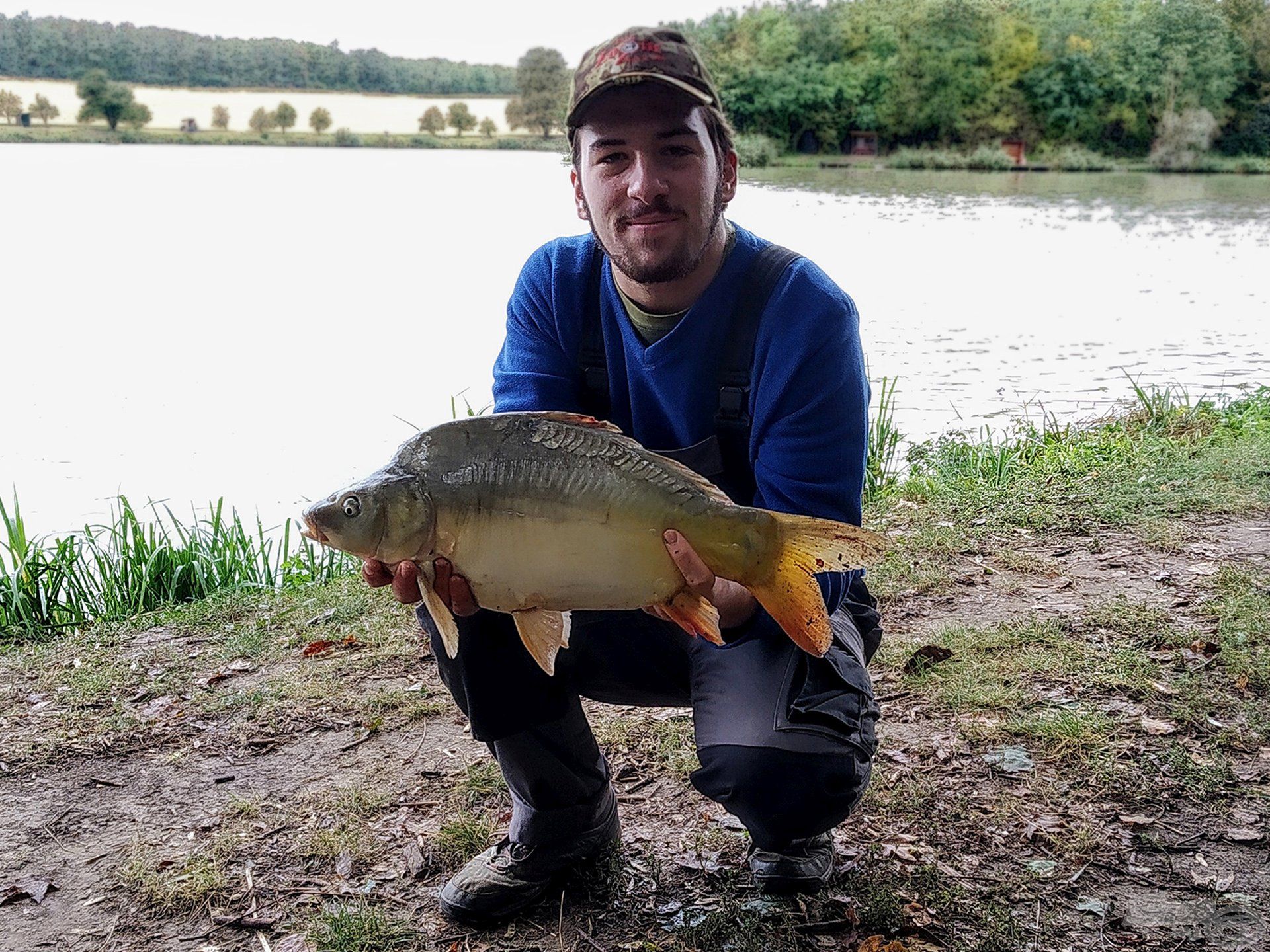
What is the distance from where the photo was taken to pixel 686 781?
2.85m

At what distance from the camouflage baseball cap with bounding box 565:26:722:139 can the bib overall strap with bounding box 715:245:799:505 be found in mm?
386

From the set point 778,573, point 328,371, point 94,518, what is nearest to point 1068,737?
point 778,573

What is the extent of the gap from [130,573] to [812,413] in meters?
3.79

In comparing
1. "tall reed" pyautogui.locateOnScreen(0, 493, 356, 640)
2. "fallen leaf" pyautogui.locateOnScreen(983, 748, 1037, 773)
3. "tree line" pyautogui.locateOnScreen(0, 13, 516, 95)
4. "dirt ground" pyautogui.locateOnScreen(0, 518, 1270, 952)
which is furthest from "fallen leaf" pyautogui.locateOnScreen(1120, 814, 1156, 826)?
"tree line" pyautogui.locateOnScreen(0, 13, 516, 95)

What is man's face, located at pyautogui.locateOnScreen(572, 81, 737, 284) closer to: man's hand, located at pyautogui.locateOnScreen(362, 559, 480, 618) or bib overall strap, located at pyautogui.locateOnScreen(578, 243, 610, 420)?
bib overall strap, located at pyautogui.locateOnScreen(578, 243, 610, 420)

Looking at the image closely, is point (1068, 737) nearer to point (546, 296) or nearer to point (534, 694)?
point (534, 694)

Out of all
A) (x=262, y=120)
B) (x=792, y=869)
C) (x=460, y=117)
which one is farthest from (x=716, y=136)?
(x=262, y=120)

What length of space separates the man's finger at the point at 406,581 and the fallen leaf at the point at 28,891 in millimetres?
1275

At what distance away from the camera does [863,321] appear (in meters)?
14.2

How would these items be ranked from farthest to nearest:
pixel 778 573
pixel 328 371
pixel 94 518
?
pixel 328 371, pixel 94 518, pixel 778 573

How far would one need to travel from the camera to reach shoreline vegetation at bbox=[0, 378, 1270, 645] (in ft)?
15.3

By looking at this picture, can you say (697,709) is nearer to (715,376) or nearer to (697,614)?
(697,614)

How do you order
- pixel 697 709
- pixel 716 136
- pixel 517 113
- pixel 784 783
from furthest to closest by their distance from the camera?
pixel 517 113 < pixel 716 136 < pixel 697 709 < pixel 784 783

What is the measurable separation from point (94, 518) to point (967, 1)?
4801 centimetres
